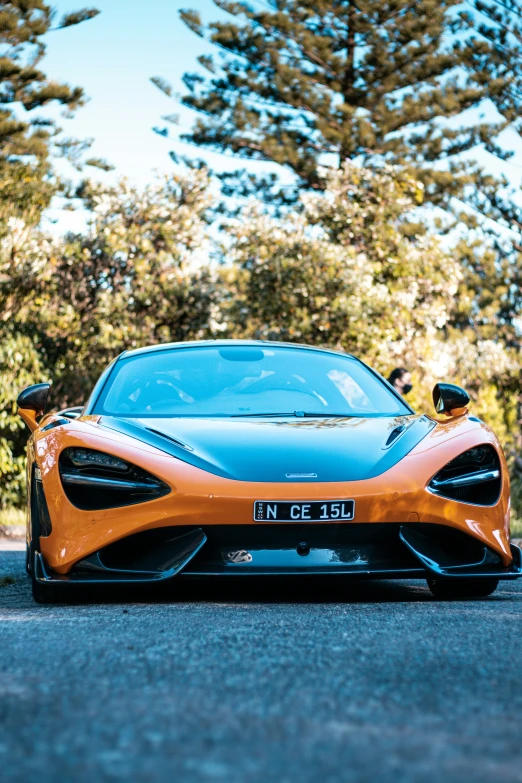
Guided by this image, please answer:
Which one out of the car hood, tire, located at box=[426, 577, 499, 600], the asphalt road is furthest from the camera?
tire, located at box=[426, 577, 499, 600]

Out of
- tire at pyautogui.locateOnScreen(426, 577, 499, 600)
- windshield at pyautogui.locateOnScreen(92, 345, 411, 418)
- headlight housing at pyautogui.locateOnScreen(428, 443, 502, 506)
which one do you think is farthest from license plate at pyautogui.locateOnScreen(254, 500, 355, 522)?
windshield at pyautogui.locateOnScreen(92, 345, 411, 418)

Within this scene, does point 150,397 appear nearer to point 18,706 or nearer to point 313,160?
point 18,706

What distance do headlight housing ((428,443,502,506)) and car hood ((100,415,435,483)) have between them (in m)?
0.21

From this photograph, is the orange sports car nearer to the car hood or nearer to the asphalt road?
the car hood

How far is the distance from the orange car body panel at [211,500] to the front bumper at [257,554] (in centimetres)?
5

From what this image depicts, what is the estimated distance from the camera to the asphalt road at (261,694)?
210 cm

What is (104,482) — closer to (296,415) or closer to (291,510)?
(291,510)

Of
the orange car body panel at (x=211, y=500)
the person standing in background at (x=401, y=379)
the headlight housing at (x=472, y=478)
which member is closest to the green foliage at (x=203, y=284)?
the person standing in background at (x=401, y=379)

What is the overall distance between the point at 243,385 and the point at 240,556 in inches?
59.1

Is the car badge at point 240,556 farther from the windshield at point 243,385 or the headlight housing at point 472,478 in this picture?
the windshield at point 243,385

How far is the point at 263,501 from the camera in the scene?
4.66 m

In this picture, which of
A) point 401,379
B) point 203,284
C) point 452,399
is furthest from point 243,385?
point 203,284

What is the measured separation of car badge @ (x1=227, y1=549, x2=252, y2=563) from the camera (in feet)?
15.3

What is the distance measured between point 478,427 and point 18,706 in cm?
330
